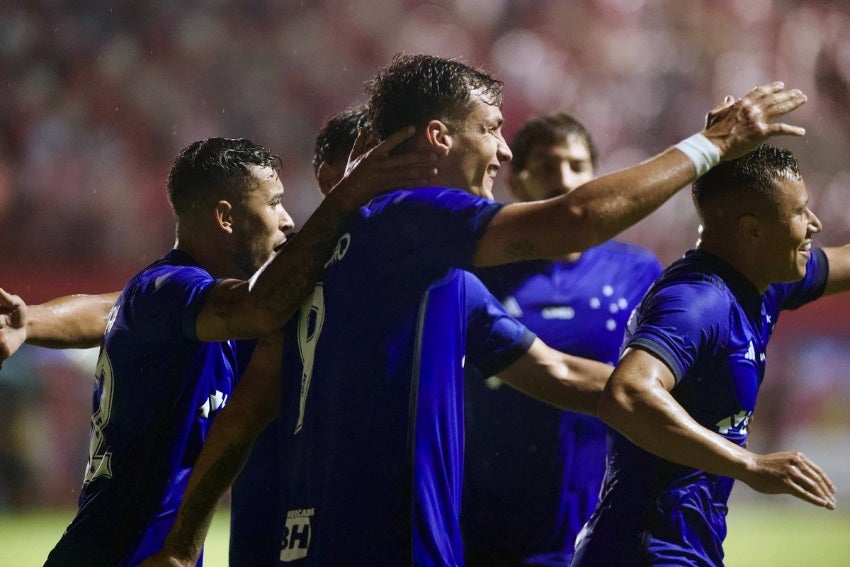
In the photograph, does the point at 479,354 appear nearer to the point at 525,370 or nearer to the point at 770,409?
the point at 525,370

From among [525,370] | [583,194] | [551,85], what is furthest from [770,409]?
[583,194]

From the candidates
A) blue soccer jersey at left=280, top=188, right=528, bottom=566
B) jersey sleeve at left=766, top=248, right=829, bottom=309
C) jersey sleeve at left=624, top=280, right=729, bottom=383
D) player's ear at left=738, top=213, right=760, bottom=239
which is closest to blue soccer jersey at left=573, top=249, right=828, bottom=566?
jersey sleeve at left=624, top=280, right=729, bottom=383

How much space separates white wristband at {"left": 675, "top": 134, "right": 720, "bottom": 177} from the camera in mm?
2350

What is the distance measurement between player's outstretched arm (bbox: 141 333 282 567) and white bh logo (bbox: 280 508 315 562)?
0.38 metres

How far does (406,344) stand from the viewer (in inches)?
94.0

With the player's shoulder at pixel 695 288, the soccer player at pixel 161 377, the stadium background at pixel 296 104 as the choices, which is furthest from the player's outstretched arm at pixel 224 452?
the stadium background at pixel 296 104

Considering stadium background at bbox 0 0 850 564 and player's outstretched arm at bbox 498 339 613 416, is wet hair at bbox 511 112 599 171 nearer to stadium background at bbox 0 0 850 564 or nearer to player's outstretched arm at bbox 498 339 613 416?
player's outstretched arm at bbox 498 339 613 416

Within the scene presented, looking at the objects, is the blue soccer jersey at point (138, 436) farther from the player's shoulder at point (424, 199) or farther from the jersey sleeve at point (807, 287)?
the jersey sleeve at point (807, 287)

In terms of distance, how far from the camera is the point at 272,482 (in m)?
3.42

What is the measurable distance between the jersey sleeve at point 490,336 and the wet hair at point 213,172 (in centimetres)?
94

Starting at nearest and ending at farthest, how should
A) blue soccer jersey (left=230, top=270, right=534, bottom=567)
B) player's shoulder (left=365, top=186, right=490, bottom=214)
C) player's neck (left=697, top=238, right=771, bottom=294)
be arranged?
player's shoulder (left=365, top=186, right=490, bottom=214), player's neck (left=697, top=238, right=771, bottom=294), blue soccer jersey (left=230, top=270, right=534, bottom=567)

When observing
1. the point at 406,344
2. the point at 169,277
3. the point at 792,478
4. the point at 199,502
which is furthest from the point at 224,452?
the point at 792,478

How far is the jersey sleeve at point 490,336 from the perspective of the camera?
310 centimetres

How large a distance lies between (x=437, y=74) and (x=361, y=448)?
36.6 inches
